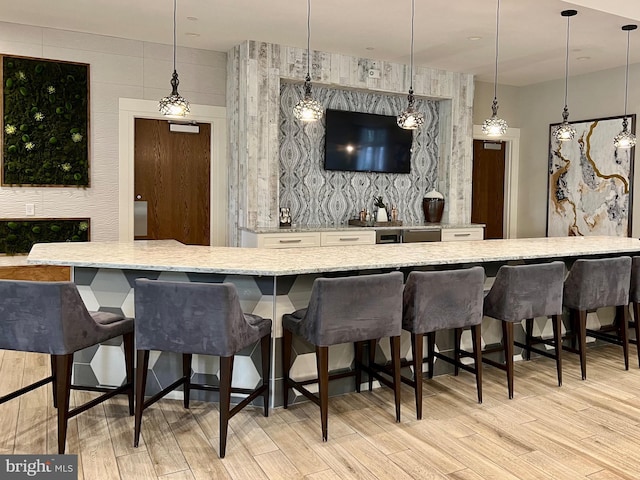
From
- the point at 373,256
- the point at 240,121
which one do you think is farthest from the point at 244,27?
the point at 373,256

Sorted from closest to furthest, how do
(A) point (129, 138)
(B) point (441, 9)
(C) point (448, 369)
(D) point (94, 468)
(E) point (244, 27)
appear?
(D) point (94, 468)
(C) point (448, 369)
(B) point (441, 9)
(E) point (244, 27)
(A) point (129, 138)

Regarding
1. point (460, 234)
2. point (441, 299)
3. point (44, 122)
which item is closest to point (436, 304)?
point (441, 299)

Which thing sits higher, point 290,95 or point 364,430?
point 290,95

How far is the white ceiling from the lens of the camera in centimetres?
455

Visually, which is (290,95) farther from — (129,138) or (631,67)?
(631,67)

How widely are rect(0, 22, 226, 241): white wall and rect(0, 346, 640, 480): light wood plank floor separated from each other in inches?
85.2

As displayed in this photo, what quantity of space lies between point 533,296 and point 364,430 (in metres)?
1.41

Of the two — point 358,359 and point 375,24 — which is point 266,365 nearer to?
point 358,359

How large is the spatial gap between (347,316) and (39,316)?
4.89 ft

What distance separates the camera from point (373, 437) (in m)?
2.96

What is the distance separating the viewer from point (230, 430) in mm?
3020

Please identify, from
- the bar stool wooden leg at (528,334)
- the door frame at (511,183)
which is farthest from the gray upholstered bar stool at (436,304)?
the door frame at (511,183)

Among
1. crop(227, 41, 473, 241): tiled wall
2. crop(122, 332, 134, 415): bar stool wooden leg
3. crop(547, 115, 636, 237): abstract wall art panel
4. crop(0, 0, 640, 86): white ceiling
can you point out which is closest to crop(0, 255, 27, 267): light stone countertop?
crop(227, 41, 473, 241): tiled wall

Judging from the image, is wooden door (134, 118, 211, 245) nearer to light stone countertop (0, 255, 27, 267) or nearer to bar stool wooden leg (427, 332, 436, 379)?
light stone countertop (0, 255, 27, 267)
